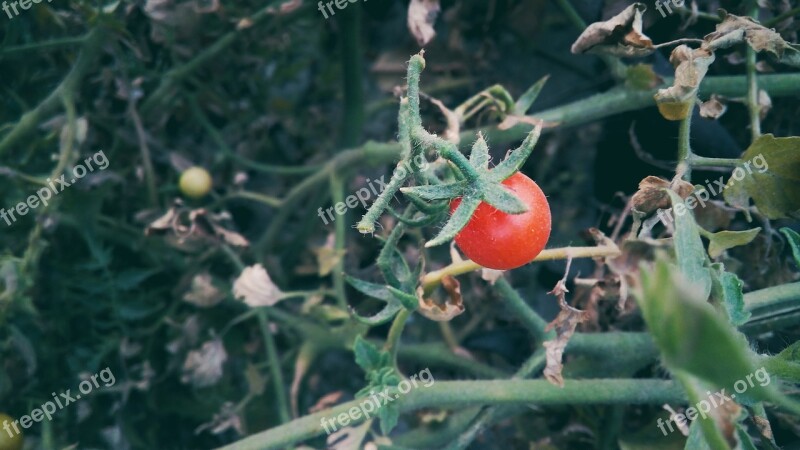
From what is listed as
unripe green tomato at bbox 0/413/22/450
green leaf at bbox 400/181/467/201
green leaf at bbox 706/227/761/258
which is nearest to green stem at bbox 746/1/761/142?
green leaf at bbox 706/227/761/258

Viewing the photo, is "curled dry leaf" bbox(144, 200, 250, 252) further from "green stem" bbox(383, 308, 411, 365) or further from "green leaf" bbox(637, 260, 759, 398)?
"green leaf" bbox(637, 260, 759, 398)

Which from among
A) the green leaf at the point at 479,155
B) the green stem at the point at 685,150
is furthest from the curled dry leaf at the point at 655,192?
the green leaf at the point at 479,155

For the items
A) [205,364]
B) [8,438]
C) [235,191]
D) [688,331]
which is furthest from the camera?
[235,191]

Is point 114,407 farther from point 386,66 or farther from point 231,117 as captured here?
point 386,66

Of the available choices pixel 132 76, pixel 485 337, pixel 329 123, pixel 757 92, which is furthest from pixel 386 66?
pixel 757 92

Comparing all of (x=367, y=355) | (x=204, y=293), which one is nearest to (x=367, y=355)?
(x=367, y=355)

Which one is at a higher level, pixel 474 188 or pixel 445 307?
pixel 474 188

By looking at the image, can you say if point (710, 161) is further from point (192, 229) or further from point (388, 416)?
point (192, 229)
